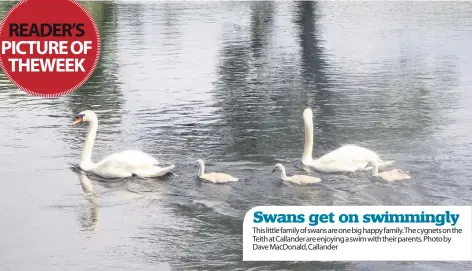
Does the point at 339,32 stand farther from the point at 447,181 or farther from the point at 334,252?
the point at 334,252

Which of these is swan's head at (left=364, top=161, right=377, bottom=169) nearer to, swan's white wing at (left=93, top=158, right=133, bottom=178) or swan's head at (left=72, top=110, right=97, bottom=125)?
swan's white wing at (left=93, top=158, right=133, bottom=178)

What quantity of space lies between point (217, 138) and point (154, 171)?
10.1ft

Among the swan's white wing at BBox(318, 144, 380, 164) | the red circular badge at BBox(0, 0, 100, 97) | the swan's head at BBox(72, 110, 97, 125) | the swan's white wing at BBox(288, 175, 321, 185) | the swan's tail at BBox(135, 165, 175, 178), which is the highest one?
the red circular badge at BBox(0, 0, 100, 97)

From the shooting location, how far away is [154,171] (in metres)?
15.7

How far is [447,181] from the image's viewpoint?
596 inches

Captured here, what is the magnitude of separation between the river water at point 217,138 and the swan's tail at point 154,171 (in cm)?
17

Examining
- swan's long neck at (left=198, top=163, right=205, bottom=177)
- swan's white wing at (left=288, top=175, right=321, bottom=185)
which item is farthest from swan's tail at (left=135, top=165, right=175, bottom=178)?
swan's white wing at (left=288, top=175, right=321, bottom=185)

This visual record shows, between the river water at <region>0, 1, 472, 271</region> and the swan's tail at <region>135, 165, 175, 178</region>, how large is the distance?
17 cm

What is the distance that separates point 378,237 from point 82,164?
6646mm

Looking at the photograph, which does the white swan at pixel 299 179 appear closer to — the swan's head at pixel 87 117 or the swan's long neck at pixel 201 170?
the swan's long neck at pixel 201 170

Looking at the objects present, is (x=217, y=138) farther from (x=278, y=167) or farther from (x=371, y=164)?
(x=371, y=164)

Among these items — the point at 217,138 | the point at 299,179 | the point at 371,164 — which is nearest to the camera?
the point at 299,179

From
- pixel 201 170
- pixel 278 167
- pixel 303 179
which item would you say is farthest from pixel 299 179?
pixel 201 170

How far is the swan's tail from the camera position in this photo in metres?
15.6
